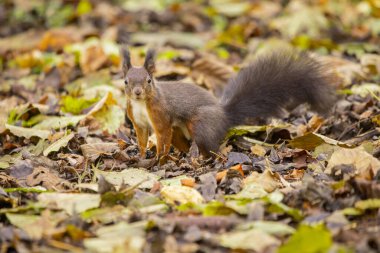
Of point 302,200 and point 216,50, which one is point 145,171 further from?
point 216,50

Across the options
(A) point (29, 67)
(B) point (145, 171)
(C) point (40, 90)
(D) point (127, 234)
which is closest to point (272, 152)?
(B) point (145, 171)

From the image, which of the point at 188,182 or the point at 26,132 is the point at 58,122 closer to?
the point at 26,132

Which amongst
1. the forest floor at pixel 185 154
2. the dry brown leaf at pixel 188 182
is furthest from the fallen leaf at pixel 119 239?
the dry brown leaf at pixel 188 182

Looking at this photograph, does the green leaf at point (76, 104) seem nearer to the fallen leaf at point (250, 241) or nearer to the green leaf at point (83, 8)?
the fallen leaf at point (250, 241)

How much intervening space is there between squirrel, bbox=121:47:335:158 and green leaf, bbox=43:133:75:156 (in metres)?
0.49

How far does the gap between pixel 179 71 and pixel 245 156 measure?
2191 millimetres

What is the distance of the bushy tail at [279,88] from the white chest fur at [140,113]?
663mm

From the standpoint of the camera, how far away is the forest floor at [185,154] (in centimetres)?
297

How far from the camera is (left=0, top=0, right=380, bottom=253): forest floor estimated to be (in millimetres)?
2969

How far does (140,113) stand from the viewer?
467 cm

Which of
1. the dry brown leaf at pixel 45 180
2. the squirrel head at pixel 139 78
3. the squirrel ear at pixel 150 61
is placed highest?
the squirrel ear at pixel 150 61

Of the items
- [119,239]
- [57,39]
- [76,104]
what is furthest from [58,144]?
[57,39]

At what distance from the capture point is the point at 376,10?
880cm

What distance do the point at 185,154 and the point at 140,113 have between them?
1.66 feet
